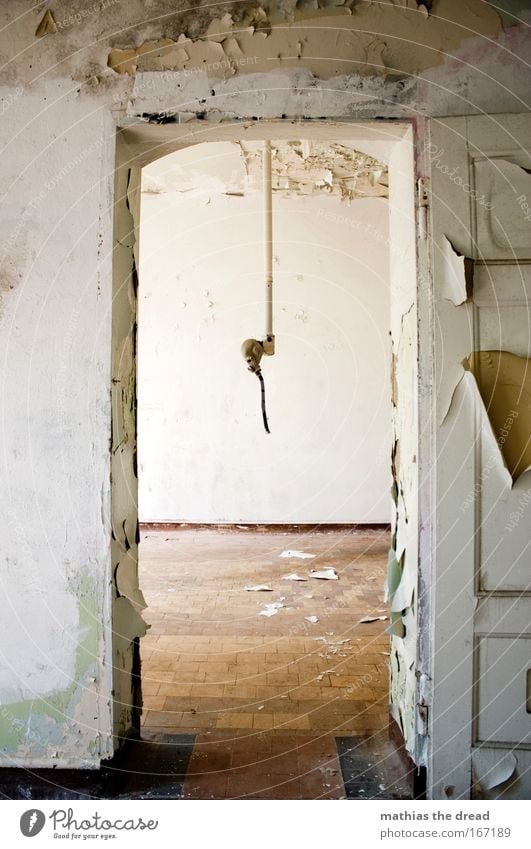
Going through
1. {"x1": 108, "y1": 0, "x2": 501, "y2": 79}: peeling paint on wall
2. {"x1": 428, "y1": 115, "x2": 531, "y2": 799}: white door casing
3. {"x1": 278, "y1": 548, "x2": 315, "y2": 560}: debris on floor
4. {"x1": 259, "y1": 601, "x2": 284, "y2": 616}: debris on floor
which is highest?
{"x1": 108, "y1": 0, "x2": 501, "y2": 79}: peeling paint on wall

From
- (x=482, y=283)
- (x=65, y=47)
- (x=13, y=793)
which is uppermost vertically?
(x=65, y=47)

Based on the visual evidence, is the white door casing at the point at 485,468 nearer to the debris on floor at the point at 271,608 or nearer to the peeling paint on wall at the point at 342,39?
the peeling paint on wall at the point at 342,39

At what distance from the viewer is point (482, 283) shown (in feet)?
5.81

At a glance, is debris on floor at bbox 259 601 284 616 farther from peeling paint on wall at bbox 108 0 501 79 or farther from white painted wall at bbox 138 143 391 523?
peeling paint on wall at bbox 108 0 501 79

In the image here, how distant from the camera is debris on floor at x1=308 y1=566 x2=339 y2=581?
168 inches

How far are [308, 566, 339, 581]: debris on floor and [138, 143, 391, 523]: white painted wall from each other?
3.65 feet

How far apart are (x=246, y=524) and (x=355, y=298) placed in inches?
88.6

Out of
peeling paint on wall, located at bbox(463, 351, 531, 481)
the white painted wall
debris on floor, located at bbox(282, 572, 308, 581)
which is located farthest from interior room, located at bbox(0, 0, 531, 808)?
the white painted wall

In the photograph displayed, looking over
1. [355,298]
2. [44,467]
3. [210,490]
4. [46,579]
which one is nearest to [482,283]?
[44,467]

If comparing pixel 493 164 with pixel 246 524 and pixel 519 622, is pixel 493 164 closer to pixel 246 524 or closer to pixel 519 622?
pixel 519 622

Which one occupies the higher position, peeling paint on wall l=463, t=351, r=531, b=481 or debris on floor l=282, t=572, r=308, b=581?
peeling paint on wall l=463, t=351, r=531, b=481

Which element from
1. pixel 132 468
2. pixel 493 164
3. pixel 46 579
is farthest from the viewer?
pixel 132 468

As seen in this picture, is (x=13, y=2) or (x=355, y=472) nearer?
(x=13, y=2)

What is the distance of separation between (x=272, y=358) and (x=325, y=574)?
2.07m
